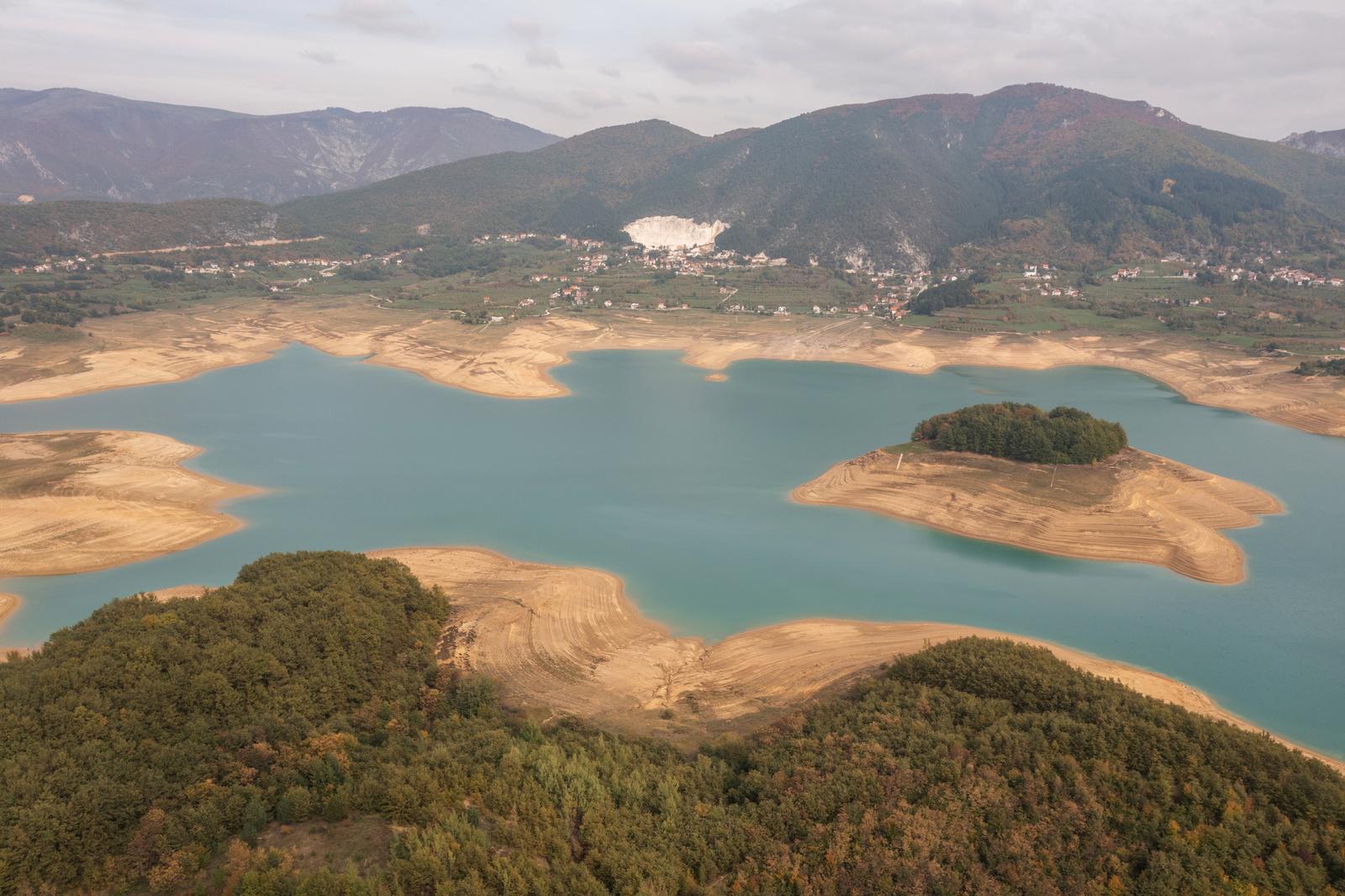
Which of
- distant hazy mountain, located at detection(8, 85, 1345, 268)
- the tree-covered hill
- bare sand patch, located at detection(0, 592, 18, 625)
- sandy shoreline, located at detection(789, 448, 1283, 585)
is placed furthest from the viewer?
the tree-covered hill

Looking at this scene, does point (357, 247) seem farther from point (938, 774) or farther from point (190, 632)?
point (938, 774)

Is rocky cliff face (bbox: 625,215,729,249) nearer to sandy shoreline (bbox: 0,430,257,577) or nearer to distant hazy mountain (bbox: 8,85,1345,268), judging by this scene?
distant hazy mountain (bbox: 8,85,1345,268)

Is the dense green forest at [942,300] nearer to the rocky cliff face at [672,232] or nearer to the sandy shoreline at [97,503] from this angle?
the rocky cliff face at [672,232]

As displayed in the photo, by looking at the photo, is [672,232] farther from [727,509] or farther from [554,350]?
[727,509]

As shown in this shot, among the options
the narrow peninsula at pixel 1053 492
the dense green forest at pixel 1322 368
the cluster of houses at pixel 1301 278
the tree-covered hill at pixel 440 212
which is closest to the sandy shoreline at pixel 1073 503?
the narrow peninsula at pixel 1053 492

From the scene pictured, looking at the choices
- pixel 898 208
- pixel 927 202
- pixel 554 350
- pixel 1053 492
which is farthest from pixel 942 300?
pixel 927 202

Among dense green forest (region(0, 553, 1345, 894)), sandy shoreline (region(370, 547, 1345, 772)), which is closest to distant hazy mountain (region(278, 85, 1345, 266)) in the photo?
sandy shoreline (region(370, 547, 1345, 772))
